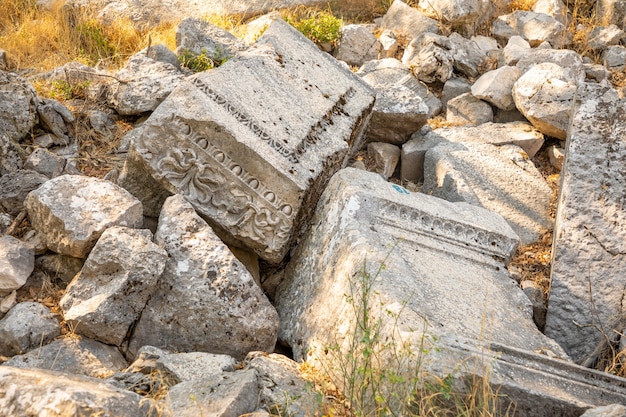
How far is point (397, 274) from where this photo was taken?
11.3 ft

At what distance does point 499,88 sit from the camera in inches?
237

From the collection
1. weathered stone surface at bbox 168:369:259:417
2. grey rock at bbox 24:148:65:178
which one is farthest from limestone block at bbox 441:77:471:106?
weathered stone surface at bbox 168:369:259:417

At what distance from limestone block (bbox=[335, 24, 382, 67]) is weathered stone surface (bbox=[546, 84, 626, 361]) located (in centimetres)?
273

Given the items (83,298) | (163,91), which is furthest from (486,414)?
(163,91)

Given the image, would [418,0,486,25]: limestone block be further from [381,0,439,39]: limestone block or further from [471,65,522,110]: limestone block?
[471,65,522,110]: limestone block

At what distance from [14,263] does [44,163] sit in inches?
40.0

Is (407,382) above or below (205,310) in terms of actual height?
above

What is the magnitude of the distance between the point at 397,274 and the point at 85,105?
3.00 metres

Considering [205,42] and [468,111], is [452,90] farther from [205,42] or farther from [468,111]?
[205,42]

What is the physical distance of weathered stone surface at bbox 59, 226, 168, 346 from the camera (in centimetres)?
345

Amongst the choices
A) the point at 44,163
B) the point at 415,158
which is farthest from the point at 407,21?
the point at 44,163

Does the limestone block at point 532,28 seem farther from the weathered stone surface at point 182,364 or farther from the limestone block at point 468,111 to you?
the weathered stone surface at point 182,364

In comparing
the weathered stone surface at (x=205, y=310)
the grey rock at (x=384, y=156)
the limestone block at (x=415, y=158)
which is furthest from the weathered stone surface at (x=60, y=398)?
the limestone block at (x=415, y=158)

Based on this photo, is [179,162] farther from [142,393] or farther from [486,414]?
[486,414]
